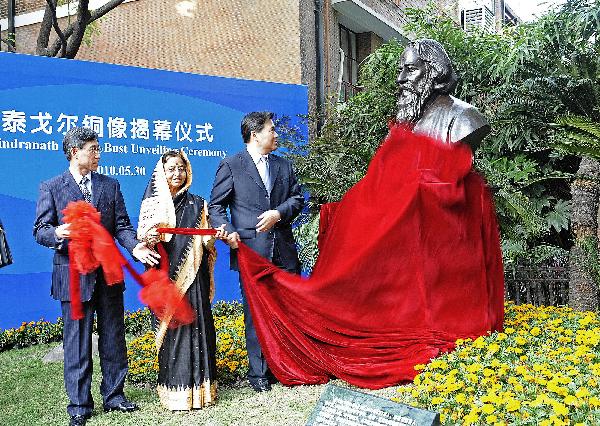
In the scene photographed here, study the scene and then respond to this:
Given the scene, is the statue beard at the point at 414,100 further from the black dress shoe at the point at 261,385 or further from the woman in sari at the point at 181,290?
the black dress shoe at the point at 261,385

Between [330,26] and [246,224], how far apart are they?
28.2ft

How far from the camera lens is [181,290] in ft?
15.1

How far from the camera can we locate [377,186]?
4.89 meters

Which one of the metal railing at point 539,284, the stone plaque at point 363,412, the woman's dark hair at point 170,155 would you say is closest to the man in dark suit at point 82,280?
the woman's dark hair at point 170,155

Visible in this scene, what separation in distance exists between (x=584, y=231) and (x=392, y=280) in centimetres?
283

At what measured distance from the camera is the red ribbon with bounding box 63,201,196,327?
4191mm

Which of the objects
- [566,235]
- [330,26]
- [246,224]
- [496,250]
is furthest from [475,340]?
[330,26]

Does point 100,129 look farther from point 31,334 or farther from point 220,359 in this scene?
point 220,359

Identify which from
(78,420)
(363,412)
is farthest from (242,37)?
(363,412)

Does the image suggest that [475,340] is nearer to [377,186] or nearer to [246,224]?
[377,186]

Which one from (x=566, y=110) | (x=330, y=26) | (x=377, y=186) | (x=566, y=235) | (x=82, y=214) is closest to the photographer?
(x=82, y=214)

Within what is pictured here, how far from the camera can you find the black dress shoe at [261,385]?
16.2ft

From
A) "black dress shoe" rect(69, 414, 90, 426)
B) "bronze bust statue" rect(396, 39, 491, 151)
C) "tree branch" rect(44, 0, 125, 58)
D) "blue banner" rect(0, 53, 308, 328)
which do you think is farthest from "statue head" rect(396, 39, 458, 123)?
"tree branch" rect(44, 0, 125, 58)

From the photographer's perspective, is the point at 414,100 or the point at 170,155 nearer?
the point at 170,155
